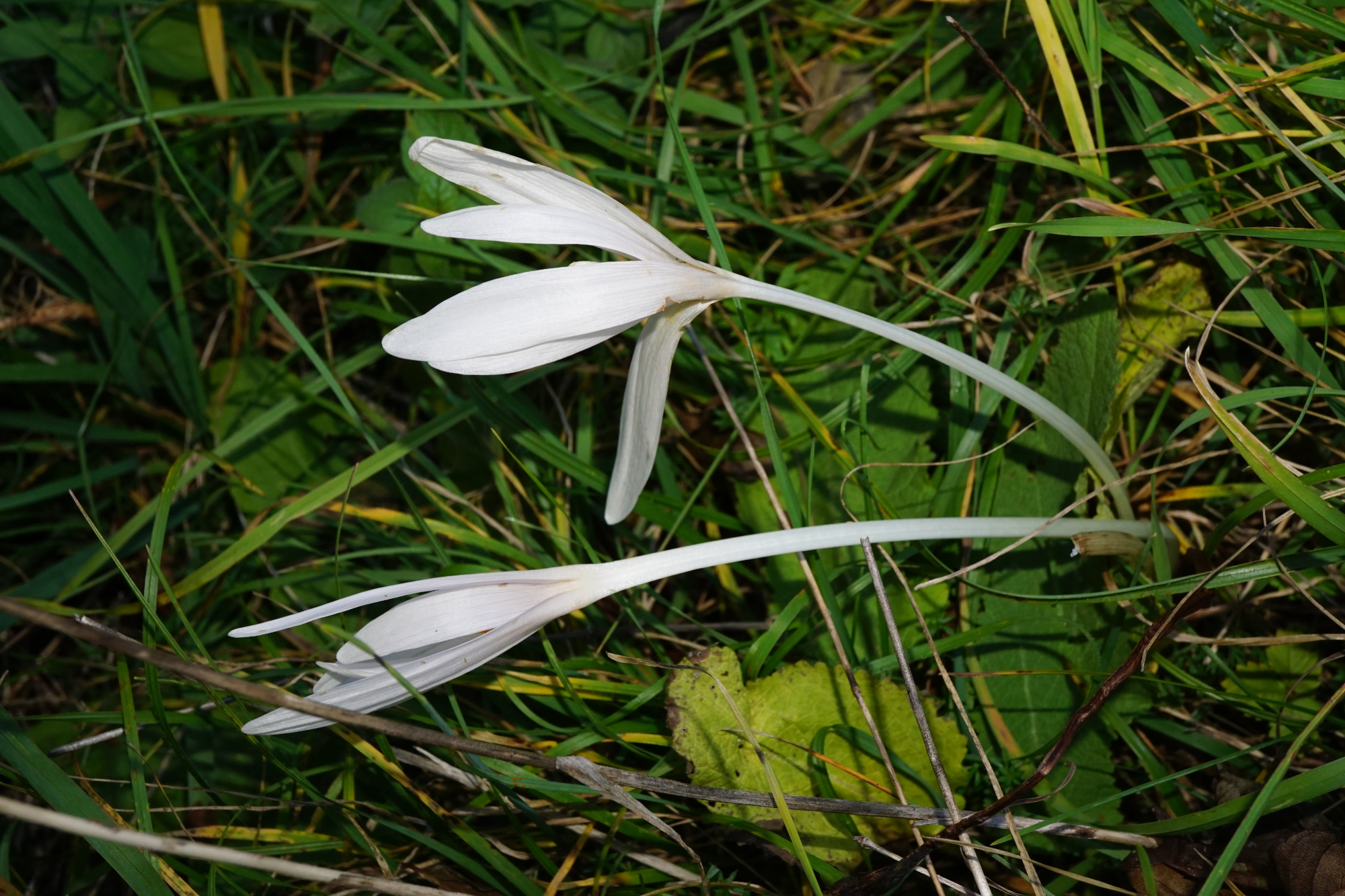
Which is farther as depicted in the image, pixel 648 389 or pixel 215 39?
pixel 215 39

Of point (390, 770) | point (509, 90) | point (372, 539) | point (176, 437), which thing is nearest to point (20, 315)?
point (176, 437)

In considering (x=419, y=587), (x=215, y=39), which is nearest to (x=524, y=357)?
(x=419, y=587)

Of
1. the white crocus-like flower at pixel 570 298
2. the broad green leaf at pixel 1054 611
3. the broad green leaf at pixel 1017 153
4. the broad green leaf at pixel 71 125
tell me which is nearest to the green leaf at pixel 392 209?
the white crocus-like flower at pixel 570 298

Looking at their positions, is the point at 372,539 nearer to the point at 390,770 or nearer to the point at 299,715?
the point at 390,770

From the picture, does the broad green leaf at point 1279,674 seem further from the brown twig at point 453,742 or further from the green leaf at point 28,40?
the green leaf at point 28,40

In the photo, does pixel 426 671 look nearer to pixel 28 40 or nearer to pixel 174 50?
pixel 174 50
